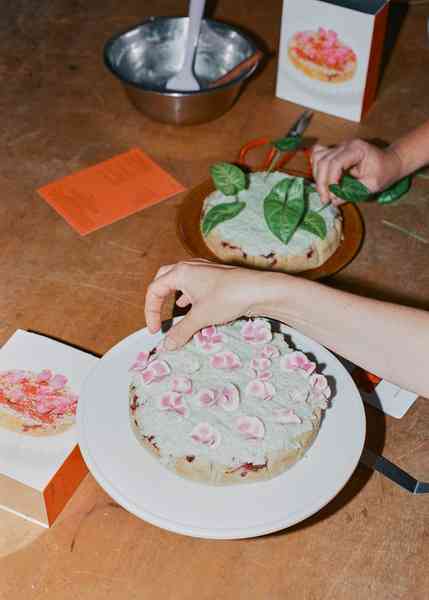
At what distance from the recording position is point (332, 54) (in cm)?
169

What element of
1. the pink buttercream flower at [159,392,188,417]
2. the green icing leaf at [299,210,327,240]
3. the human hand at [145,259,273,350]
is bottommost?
the green icing leaf at [299,210,327,240]

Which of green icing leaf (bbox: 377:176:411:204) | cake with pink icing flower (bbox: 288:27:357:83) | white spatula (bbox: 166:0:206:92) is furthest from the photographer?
white spatula (bbox: 166:0:206:92)

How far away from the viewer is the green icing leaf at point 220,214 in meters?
1.38

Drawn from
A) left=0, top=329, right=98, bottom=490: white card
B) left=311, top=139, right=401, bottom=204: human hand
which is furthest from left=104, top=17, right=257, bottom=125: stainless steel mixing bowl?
left=0, top=329, right=98, bottom=490: white card

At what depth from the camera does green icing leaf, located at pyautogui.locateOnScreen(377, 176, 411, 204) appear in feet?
5.13

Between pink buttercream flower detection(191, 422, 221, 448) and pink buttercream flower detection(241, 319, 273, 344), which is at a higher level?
pink buttercream flower detection(241, 319, 273, 344)

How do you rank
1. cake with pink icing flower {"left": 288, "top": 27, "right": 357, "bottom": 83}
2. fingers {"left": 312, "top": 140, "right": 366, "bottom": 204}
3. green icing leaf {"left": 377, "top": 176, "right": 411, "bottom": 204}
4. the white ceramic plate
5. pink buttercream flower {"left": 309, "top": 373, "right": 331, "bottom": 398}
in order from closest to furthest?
1. the white ceramic plate
2. pink buttercream flower {"left": 309, "top": 373, "right": 331, "bottom": 398}
3. fingers {"left": 312, "top": 140, "right": 366, "bottom": 204}
4. green icing leaf {"left": 377, "top": 176, "right": 411, "bottom": 204}
5. cake with pink icing flower {"left": 288, "top": 27, "right": 357, "bottom": 83}

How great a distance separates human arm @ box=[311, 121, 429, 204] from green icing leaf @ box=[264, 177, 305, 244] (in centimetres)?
7

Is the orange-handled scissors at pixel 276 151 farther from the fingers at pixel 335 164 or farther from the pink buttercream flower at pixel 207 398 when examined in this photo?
the pink buttercream flower at pixel 207 398

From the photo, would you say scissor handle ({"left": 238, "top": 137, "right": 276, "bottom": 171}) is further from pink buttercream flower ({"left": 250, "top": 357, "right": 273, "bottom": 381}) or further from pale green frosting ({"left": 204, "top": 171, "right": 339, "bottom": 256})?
pink buttercream flower ({"left": 250, "top": 357, "right": 273, "bottom": 381})

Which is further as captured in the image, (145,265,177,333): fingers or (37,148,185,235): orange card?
(37,148,185,235): orange card

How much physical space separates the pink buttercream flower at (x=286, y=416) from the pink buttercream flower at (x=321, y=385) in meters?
0.05

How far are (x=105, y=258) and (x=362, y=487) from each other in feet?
2.12

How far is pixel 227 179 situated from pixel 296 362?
1.57 ft
